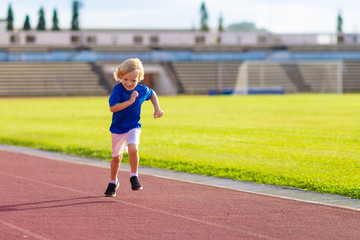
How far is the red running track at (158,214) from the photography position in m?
6.38

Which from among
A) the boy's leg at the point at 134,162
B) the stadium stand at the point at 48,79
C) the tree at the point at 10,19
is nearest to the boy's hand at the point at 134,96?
the boy's leg at the point at 134,162

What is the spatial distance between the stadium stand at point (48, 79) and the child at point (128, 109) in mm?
58849

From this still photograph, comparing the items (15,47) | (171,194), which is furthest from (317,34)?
(171,194)

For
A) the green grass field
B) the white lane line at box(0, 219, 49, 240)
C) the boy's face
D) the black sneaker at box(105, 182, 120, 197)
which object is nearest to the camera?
the white lane line at box(0, 219, 49, 240)

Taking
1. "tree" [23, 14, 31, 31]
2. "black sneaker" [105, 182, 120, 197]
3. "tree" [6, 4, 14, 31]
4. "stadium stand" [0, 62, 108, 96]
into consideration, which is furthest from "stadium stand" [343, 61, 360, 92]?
"black sneaker" [105, 182, 120, 197]

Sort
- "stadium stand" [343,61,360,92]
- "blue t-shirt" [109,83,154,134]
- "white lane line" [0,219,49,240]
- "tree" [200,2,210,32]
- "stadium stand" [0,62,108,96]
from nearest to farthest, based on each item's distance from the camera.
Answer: "white lane line" [0,219,49,240] < "blue t-shirt" [109,83,154,134] < "stadium stand" [0,62,108,96] < "stadium stand" [343,61,360,92] < "tree" [200,2,210,32]

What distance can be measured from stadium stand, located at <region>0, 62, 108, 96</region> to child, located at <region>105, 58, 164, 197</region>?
58849 mm

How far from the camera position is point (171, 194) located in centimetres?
887

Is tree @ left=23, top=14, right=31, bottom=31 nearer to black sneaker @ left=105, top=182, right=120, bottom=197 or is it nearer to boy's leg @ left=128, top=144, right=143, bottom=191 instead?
boy's leg @ left=128, top=144, right=143, bottom=191

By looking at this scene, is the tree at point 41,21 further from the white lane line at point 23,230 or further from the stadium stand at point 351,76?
the white lane line at point 23,230

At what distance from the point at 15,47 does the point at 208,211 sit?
245 feet

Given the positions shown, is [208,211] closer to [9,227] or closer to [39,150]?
[9,227]

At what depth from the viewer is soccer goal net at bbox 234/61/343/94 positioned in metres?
71.0

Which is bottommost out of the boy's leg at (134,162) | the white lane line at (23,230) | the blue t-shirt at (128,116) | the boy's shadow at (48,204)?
the boy's shadow at (48,204)
